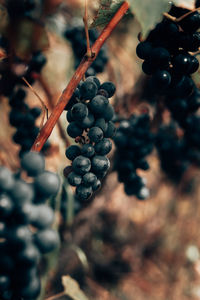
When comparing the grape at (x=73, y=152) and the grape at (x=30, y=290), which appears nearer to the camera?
the grape at (x=30, y=290)

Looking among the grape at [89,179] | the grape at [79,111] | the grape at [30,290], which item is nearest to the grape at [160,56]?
the grape at [79,111]

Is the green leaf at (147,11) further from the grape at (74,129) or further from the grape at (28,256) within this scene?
the grape at (28,256)

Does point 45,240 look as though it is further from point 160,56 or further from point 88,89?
point 160,56

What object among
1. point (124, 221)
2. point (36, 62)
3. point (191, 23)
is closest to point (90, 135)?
point (191, 23)

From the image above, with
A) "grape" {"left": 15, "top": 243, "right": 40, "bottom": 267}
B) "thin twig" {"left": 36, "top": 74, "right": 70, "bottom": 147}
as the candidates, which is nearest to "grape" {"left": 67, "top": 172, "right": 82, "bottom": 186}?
"grape" {"left": 15, "top": 243, "right": 40, "bottom": 267}

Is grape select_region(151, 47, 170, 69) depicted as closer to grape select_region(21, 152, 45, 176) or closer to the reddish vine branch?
the reddish vine branch

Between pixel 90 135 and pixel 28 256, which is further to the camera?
pixel 90 135

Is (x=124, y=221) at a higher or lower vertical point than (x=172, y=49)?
lower
